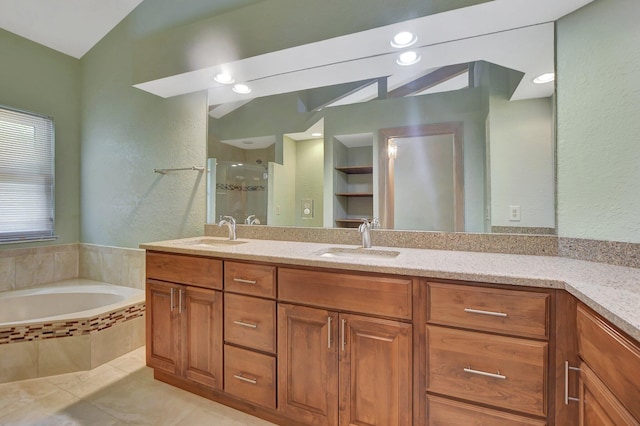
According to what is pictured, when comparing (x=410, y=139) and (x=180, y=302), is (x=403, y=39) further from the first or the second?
(x=180, y=302)

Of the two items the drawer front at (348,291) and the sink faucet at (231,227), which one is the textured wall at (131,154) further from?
the drawer front at (348,291)

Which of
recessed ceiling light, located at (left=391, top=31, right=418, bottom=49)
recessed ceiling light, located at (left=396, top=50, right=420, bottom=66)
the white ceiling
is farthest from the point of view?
the white ceiling

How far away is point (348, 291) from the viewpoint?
1322 millimetres

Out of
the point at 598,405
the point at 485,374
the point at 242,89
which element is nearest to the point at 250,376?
the point at 485,374

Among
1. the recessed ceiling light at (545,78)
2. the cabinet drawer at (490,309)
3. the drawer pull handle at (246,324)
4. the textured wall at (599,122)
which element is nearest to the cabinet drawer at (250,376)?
the drawer pull handle at (246,324)

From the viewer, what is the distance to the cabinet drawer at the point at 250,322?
1513 millimetres

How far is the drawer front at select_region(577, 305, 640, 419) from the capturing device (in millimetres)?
691

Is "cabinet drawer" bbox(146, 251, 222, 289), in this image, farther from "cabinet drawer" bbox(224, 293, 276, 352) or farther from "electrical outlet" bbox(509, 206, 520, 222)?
"electrical outlet" bbox(509, 206, 520, 222)

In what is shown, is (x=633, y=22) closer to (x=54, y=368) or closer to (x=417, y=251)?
(x=417, y=251)

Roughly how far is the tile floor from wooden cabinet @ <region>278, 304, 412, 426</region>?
0.39 metres

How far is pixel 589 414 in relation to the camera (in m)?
0.91

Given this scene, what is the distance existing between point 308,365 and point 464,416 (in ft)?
2.24

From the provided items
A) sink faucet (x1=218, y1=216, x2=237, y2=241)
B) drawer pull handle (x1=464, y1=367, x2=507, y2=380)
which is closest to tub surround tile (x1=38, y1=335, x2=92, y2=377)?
sink faucet (x1=218, y1=216, x2=237, y2=241)

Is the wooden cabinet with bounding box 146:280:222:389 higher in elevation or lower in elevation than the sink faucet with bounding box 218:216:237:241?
lower
